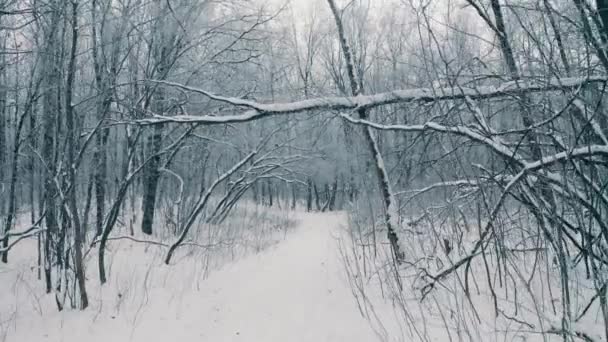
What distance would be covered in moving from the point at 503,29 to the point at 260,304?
4.24 metres

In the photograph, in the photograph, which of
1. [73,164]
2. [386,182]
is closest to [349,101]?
[386,182]

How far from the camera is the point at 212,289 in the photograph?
20.0 feet

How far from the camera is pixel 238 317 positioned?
15.4 feet

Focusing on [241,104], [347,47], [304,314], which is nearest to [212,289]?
[304,314]

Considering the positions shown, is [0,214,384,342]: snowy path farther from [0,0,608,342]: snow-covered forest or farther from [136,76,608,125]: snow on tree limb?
[136,76,608,125]: snow on tree limb

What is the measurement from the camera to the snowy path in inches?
158

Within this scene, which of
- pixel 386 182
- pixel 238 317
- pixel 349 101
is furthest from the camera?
pixel 386 182

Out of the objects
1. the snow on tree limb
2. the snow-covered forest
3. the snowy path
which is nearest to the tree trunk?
the snow-covered forest

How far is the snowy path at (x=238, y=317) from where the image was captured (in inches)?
158

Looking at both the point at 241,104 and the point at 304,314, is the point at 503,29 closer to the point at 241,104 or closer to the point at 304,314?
the point at 241,104

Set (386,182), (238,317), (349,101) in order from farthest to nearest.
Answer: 1. (386,182)
2. (238,317)
3. (349,101)

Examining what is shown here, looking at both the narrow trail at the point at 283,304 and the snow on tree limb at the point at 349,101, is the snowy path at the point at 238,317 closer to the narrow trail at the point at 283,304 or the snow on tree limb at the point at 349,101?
the narrow trail at the point at 283,304

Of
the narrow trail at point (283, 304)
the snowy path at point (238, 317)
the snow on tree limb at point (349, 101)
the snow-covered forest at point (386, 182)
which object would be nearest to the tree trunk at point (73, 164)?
the snow-covered forest at point (386, 182)

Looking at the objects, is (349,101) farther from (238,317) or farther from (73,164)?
(73,164)
